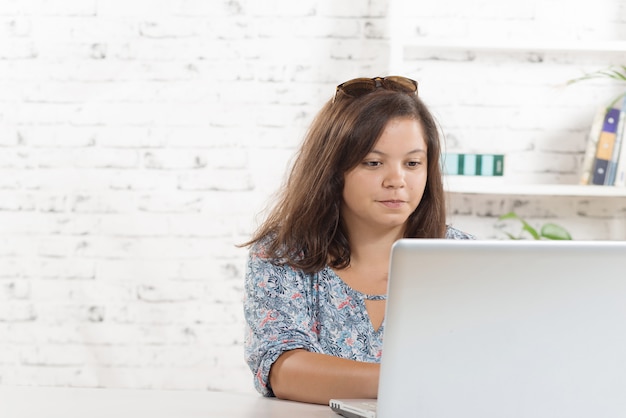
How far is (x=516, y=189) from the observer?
2637 mm

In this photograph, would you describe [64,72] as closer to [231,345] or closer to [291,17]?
[291,17]

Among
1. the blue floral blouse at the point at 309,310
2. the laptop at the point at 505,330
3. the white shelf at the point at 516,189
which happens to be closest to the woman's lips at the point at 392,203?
the blue floral blouse at the point at 309,310

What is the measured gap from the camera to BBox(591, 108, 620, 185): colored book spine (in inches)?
103

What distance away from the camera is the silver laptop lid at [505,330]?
2.71ft

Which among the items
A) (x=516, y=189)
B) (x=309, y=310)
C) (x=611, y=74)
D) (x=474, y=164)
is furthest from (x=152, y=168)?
(x=611, y=74)

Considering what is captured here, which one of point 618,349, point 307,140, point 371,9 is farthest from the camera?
point 371,9

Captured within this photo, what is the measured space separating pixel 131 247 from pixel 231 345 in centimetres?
48

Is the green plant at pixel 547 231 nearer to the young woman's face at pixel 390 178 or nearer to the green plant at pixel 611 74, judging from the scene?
the green plant at pixel 611 74

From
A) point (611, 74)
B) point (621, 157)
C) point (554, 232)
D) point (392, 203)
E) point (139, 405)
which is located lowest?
point (139, 405)

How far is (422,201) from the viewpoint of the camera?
184 cm

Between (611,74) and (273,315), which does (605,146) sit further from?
(273,315)

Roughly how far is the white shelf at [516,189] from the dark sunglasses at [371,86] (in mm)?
851

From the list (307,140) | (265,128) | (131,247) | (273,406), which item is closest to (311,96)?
(265,128)

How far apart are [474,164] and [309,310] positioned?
3.90 feet
